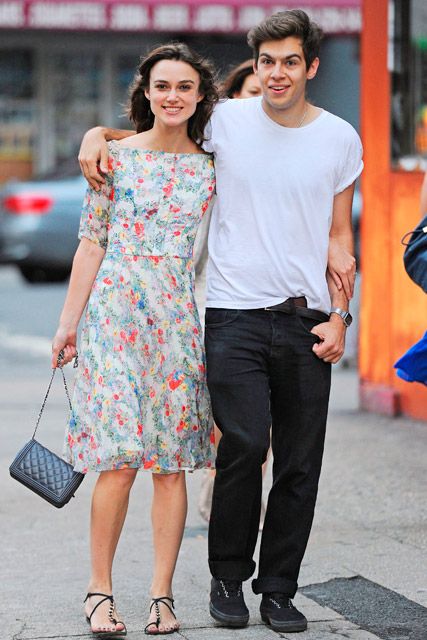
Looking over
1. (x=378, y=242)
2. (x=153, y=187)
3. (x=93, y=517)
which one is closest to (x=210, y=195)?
(x=153, y=187)

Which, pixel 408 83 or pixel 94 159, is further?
Result: pixel 408 83

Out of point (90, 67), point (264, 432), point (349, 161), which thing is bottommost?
point (264, 432)

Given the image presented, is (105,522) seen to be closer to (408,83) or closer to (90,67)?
(408,83)

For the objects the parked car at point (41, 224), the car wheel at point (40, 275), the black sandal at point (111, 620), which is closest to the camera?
the black sandal at point (111, 620)

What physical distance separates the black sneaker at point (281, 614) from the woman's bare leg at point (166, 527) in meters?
0.29

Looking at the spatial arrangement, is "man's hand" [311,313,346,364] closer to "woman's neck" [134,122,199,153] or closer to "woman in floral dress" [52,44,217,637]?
"woman in floral dress" [52,44,217,637]

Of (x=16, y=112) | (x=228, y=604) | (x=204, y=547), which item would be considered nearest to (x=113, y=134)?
(x=228, y=604)

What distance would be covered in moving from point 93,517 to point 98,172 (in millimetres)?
1071

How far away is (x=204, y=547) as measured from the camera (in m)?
5.94

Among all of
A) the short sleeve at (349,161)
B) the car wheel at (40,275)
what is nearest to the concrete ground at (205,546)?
the short sleeve at (349,161)

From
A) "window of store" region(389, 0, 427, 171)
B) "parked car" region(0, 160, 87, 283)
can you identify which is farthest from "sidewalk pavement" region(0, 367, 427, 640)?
"parked car" region(0, 160, 87, 283)

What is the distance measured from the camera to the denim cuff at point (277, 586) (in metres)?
4.83

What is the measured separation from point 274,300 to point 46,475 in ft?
2.97

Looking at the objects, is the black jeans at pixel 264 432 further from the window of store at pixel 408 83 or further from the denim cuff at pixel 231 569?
the window of store at pixel 408 83
